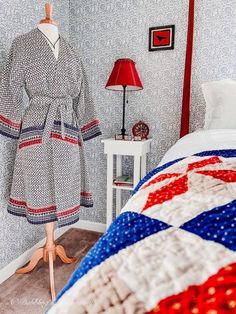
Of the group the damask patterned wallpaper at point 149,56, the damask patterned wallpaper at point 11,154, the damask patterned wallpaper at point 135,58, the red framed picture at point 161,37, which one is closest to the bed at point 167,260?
the damask patterned wallpaper at point 11,154

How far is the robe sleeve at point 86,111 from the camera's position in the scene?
1852mm

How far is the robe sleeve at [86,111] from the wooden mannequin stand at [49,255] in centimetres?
64

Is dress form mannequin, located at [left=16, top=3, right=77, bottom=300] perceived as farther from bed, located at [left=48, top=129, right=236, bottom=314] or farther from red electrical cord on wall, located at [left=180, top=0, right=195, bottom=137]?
bed, located at [left=48, top=129, right=236, bottom=314]

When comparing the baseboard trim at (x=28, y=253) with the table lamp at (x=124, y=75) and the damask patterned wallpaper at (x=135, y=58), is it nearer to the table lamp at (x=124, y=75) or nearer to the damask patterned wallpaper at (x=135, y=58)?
the damask patterned wallpaper at (x=135, y=58)

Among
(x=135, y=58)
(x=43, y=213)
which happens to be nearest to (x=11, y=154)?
(x=43, y=213)

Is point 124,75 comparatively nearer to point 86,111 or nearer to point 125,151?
point 86,111

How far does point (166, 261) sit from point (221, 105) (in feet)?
4.97

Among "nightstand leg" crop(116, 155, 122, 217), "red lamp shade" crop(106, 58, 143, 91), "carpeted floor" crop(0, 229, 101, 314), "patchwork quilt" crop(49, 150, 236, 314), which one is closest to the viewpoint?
"patchwork quilt" crop(49, 150, 236, 314)

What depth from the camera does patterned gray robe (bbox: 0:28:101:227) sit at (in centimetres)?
160

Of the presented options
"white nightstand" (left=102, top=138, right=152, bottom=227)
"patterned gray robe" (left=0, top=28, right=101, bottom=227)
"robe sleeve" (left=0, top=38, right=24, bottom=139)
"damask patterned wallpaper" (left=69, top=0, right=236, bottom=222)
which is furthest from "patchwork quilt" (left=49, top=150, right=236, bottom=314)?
"damask patterned wallpaper" (left=69, top=0, right=236, bottom=222)

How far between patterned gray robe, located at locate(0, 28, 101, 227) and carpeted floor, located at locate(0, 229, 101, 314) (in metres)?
0.42

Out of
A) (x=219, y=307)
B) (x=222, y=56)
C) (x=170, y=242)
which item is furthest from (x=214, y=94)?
(x=219, y=307)

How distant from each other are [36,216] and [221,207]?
1294 millimetres

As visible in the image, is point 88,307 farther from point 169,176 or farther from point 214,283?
point 169,176
